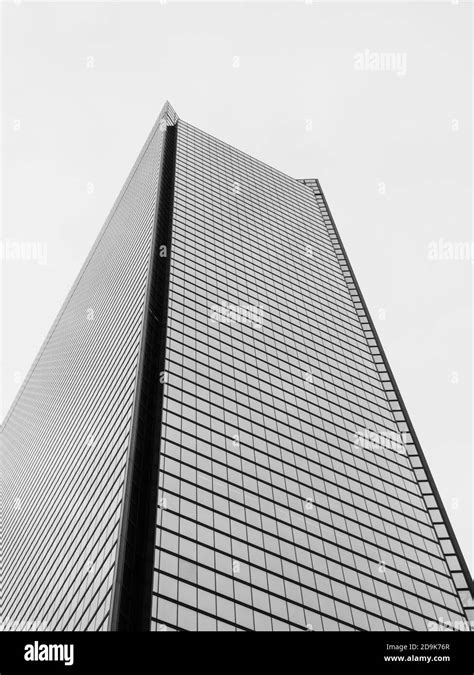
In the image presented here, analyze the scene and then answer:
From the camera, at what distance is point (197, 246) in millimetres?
91000

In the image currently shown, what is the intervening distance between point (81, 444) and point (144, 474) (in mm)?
22677

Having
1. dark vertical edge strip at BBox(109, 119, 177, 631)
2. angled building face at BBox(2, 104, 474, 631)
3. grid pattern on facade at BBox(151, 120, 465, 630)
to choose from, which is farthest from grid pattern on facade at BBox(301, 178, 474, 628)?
dark vertical edge strip at BBox(109, 119, 177, 631)

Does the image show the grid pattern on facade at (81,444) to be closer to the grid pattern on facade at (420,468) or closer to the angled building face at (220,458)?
the angled building face at (220,458)

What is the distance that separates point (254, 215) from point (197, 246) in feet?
85.3

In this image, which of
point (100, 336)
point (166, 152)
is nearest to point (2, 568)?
point (100, 336)

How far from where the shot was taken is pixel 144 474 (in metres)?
52.8

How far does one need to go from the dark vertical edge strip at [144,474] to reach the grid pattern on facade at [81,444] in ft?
3.31

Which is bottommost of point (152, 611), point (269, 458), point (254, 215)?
point (152, 611)

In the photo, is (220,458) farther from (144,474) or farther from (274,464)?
(144,474)

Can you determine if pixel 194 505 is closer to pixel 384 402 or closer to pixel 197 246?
pixel 384 402

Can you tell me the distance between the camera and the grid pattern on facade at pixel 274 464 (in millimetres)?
Result: 47875

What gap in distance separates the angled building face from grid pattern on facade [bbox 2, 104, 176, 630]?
0.40 meters

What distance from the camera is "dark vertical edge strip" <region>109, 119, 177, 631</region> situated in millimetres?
42031

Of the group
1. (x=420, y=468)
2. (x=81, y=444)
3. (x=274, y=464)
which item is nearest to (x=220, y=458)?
(x=274, y=464)
